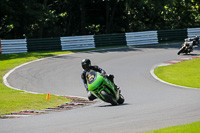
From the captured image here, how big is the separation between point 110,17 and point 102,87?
29.8m

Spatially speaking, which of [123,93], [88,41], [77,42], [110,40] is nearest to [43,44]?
[77,42]

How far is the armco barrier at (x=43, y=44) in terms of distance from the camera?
93.4 feet

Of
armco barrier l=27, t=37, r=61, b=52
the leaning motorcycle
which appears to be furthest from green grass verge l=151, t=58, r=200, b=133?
armco barrier l=27, t=37, r=61, b=52

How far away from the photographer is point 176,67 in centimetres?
2084

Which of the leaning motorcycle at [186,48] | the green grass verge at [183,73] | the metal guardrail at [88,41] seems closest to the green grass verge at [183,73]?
the green grass verge at [183,73]

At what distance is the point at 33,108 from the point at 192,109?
4.65 meters

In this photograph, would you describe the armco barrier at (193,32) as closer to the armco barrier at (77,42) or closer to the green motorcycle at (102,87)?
the armco barrier at (77,42)

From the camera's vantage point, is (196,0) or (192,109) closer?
(192,109)

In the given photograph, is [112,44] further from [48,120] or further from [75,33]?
[48,120]

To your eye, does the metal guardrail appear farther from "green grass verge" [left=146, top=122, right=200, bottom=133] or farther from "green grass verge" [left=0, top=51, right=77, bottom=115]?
"green grass verge" [left=146, top=122, right=200, bottom=133]

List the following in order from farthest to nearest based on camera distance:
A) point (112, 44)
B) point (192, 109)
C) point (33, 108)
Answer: point (112, 44)
point (33, 108)
point (192, 109)

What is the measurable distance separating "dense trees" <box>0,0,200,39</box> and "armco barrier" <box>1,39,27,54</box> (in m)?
8.53

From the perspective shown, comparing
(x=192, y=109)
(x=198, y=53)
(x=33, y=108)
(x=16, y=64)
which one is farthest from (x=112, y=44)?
(x=192, y=109)

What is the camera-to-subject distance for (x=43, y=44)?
28.9m
